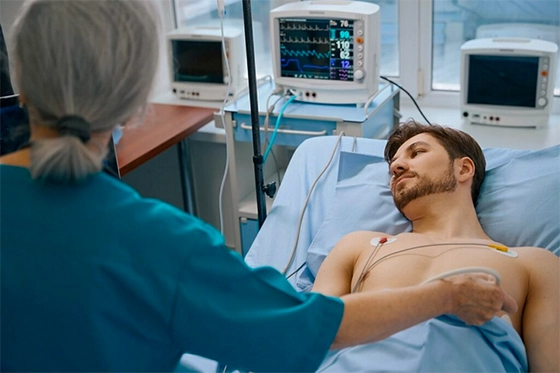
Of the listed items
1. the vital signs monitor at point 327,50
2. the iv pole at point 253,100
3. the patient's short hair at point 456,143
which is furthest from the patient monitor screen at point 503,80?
the iv pole at point 253,100

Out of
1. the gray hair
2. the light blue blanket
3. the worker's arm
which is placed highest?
the gray hair

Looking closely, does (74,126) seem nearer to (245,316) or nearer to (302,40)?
(245,316)

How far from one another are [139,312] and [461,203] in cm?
110

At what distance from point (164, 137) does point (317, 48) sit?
2.17ft

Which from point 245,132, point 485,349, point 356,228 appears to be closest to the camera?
point 485,349

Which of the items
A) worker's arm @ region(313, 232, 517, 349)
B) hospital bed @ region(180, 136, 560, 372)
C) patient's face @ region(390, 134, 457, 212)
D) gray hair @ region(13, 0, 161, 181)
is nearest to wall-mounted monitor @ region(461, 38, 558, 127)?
hospital bed @ region(180, 136, 560, 372)

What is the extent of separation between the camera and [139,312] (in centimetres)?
105

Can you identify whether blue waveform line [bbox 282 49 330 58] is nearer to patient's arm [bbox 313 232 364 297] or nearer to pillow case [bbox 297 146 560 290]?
pillow case [bbox 297 146 560 290]

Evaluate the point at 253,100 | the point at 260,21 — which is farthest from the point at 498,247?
the point at 260,21

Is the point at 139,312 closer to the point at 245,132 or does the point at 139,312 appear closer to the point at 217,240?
the point at 217,240

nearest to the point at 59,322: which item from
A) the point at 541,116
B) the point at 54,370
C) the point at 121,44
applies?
the point at 54,370

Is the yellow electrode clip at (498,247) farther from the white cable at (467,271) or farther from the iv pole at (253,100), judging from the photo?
the iv pole at (253,100)

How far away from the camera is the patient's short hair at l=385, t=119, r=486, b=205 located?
6.49ft

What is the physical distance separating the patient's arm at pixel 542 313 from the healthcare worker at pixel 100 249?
67cm
